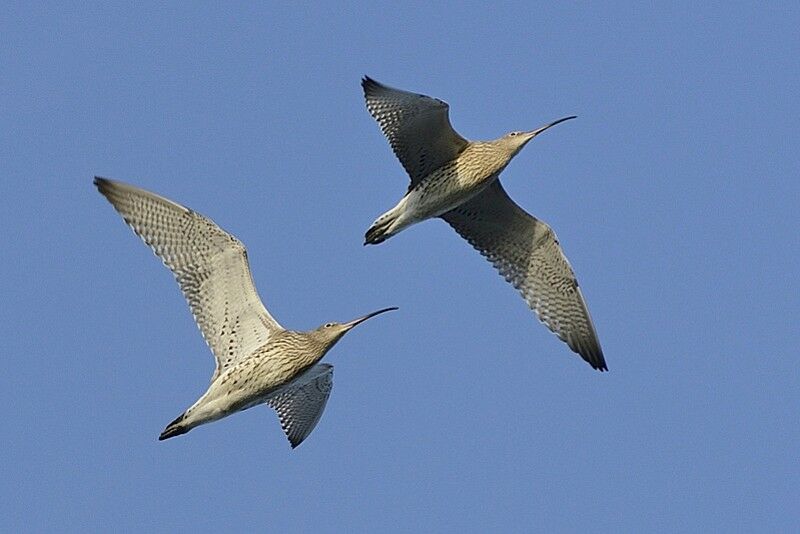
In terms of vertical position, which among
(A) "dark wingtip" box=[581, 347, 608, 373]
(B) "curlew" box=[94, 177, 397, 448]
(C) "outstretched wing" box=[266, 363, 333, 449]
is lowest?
(A) "dark wingtip" box=[581, 347, 608, 373]

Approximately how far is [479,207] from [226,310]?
4542mm

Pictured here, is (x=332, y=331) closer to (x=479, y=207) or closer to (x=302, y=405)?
(x=302, y=405)

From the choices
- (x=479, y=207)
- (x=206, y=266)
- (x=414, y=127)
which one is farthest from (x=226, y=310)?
(x=479, y=207)

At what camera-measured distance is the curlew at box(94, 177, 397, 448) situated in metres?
16.8

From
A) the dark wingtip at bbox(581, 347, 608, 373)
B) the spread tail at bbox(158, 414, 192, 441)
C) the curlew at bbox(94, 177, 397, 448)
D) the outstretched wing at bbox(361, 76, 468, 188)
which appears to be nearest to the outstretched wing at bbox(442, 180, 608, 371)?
the dark wingtip at bbox(581, 347, 608, 373)

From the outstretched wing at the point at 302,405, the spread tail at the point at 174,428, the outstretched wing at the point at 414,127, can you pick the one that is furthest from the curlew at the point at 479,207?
the spread tail at the point at 174,428

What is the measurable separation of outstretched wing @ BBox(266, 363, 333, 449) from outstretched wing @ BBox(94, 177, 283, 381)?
1352 mm

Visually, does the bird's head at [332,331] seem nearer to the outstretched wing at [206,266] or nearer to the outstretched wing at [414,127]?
the outstretched wing at [206,266]

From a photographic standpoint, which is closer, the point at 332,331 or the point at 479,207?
the point at 332,331

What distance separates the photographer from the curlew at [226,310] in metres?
16.8

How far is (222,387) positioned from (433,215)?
13.9 ft

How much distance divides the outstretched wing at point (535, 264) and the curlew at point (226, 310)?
13.3ft

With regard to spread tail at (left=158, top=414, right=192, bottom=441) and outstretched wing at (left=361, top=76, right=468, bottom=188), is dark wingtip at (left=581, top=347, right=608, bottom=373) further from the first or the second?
spread tail at (left=158, top=414, right=192, bottom=441)

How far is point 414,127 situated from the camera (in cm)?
1938
